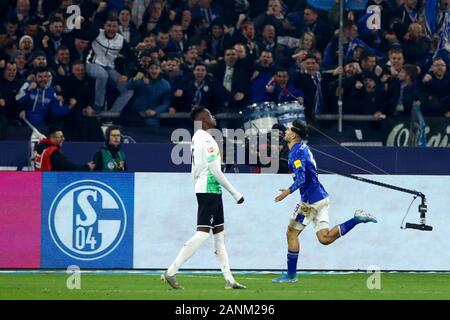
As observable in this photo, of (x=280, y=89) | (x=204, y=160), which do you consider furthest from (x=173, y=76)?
(x=204, y=160)

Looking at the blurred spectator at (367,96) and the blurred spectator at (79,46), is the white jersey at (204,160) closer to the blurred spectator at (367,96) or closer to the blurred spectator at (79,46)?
the blurred spectator at (79,46)

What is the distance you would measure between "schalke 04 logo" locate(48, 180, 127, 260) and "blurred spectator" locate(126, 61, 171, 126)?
119 inches

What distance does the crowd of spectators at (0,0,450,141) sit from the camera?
70.9 feet

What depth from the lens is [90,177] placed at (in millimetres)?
18953

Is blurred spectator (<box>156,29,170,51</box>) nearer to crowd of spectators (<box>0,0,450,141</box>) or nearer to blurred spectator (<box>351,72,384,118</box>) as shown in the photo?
crowd of spectators (<box>0,0,450,141</box>)

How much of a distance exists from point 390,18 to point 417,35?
0.69 m

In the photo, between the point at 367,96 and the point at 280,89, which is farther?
the point at 367,96

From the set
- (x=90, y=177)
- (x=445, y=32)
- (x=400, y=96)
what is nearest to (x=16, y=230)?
(x=90, y=177)

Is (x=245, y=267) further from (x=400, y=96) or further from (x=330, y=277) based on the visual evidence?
(x=400, y=96)

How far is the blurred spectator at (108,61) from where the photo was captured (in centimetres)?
2195

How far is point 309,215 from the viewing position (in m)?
17.1

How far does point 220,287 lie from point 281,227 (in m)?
3.36

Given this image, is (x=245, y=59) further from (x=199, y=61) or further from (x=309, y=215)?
(x=309, y=215)

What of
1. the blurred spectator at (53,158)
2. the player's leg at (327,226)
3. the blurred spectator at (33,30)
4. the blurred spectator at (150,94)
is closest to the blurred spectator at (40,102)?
the blurred spectator at (33,30)
